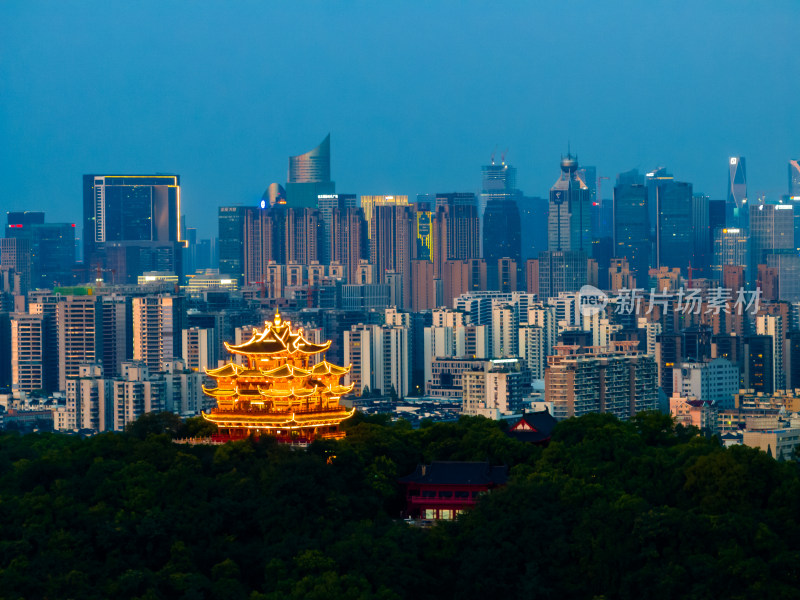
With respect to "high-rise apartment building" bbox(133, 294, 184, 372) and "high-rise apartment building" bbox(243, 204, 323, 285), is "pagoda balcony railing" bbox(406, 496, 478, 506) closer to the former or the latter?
"high-rise apartment building" bbox(133, 294, 184, 372)

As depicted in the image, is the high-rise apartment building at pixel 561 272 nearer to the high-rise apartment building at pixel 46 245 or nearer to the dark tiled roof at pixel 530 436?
the high-rise apartment building at pixel 46 245

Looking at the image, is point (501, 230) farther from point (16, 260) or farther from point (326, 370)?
point (326, 370)

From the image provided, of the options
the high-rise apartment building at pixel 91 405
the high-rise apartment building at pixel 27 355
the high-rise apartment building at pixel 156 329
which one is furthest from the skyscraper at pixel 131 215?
the high-rise apartment building at pixel 91 405

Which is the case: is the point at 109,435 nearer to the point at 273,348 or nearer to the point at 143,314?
the point at 273,348

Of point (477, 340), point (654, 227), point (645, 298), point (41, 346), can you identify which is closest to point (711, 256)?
point (654, 227)

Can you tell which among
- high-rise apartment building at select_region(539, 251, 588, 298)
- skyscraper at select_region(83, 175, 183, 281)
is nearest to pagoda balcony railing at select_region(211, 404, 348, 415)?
high-rise apartment building at select_region(539, 251, 588, 298)

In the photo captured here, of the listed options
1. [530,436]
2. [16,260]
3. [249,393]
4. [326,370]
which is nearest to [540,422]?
[530,436]
